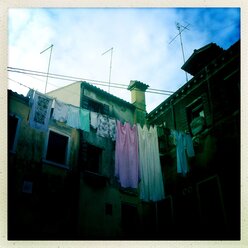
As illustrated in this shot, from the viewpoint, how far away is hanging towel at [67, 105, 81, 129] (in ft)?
29.6

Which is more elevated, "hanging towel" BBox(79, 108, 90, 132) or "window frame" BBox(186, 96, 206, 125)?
"window frame" BBox(186, 96, 206, 125)

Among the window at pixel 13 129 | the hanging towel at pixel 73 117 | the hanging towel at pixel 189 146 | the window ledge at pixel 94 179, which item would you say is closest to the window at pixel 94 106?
the window ledge at pixel 94 179

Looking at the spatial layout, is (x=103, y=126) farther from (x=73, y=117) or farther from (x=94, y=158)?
(x=94, y=158)

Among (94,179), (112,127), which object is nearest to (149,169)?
(112,127)

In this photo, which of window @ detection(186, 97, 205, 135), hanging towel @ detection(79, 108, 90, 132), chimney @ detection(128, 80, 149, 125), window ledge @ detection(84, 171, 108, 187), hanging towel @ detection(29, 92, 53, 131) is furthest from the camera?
chimney @ detection(128, 80, 149, 125)

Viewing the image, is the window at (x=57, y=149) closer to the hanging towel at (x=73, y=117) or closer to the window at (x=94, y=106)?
the window at (x=94, y=106)

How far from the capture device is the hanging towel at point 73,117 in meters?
9.01

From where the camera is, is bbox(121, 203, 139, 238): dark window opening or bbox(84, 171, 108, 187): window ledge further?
bbox(121, 203, 139, 238): dark window opening

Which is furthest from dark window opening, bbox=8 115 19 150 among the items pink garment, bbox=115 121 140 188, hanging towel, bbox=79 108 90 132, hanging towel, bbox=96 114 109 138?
pink garment, bbox=115 121 140 188

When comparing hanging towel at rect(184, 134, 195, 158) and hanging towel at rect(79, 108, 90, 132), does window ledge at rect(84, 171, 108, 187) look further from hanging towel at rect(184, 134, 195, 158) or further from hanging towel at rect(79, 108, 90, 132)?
hanging towel at rect(184, 134, 195, 158)

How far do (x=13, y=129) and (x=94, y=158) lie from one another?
3537 millimetres

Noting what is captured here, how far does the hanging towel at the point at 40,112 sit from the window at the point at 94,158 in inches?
142

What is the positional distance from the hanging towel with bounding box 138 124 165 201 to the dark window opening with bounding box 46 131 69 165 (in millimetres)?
3246
